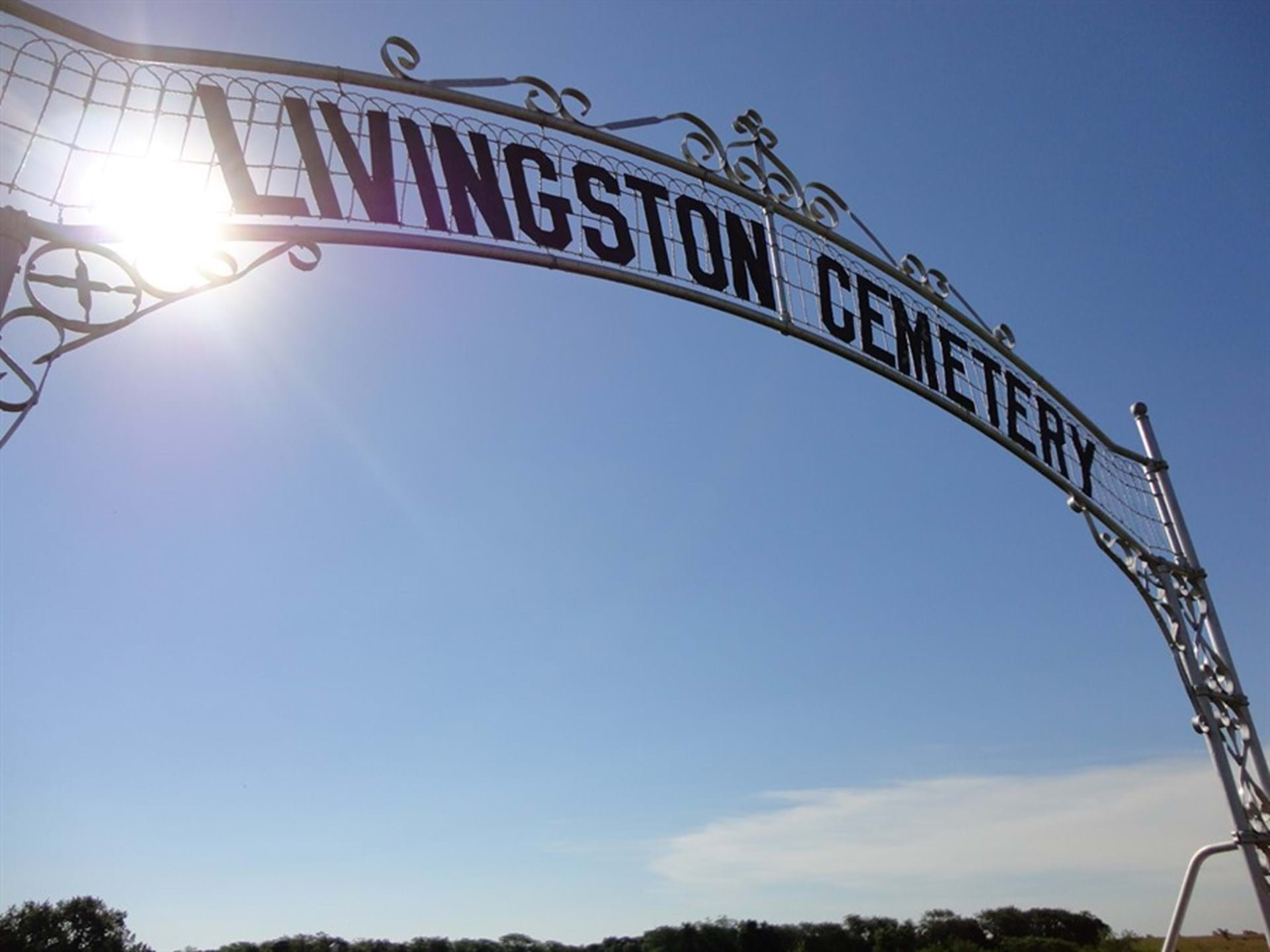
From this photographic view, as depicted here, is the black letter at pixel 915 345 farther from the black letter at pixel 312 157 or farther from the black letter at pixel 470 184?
the black letter at pixel 312 157

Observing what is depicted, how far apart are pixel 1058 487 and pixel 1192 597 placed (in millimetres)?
2047

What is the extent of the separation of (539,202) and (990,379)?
5.40 metres

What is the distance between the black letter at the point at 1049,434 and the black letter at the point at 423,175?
22.7ft

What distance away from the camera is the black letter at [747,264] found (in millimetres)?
7582

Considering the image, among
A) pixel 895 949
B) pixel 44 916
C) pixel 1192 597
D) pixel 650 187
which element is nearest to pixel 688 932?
pixel 895 949

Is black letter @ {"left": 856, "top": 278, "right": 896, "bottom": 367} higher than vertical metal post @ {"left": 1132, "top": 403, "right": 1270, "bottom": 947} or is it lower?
higher

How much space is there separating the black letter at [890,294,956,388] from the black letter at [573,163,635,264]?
3.15 m

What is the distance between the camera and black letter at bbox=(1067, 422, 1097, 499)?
33.7 ft

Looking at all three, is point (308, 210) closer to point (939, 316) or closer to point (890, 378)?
point (890, 378)

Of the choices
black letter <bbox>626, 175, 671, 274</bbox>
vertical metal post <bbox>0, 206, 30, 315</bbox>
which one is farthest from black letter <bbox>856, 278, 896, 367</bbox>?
vertical metal post <bbox>0, 206, 30, 315</bbox>

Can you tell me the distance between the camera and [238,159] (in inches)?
211

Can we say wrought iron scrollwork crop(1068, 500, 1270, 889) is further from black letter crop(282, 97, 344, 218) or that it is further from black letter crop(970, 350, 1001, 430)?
black letter crop(282, 97, 344, 218)

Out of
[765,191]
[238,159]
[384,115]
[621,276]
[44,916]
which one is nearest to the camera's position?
[238,159]

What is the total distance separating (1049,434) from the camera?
10.2 metres
